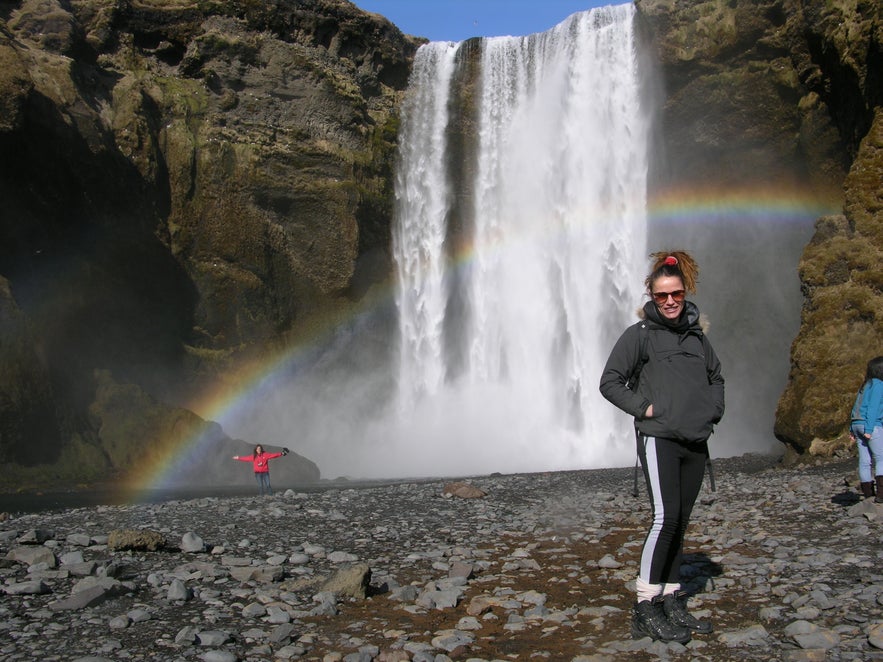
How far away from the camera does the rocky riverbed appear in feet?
15.8

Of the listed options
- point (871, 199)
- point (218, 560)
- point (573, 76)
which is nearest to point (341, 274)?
point (573, 76)

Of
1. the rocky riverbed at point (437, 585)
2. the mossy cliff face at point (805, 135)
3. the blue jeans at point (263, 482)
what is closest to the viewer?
the rocky riverbed at point (437, 585)

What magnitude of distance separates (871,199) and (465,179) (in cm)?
2014

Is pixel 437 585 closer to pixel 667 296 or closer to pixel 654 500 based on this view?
pixel 654 500

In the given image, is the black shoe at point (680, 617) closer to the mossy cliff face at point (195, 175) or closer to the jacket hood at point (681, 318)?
the jacket hood at point (681, 318)

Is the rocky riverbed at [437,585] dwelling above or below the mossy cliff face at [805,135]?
below

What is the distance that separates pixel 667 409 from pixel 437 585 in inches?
109

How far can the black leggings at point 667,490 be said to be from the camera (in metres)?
4.89

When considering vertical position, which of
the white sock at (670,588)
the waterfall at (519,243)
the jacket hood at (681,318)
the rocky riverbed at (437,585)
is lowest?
the rocky riverbed at (437,585)

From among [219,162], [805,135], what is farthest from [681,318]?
[219,162]

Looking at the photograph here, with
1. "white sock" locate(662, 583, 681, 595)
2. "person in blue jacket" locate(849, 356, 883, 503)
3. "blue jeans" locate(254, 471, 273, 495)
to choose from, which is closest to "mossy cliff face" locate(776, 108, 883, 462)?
"person in blue jacket" locate(849, 356, 883, 503)

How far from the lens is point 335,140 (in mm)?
34219

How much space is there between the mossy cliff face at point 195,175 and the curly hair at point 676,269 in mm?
25637

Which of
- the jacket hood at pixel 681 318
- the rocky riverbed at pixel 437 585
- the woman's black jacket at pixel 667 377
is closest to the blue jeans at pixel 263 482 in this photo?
the rocky riverbed at pixel 437 585
